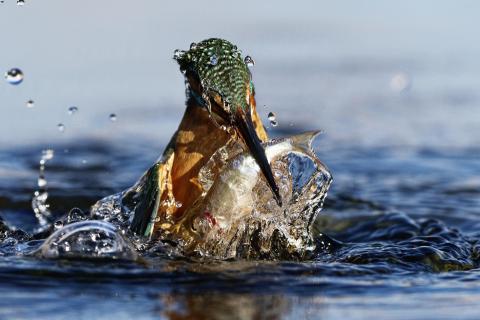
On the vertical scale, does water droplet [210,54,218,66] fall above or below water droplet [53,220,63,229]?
above

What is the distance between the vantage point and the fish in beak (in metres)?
5.02

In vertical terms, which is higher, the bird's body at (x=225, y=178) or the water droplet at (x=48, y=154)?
the water droplet at (x=48, y=154)

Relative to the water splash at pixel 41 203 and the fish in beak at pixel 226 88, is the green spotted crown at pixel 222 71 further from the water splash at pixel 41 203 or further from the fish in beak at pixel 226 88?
the water splash at pixel 41 203

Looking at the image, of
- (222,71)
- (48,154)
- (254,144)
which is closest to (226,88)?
(222,71)

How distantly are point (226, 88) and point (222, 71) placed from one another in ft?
0.38

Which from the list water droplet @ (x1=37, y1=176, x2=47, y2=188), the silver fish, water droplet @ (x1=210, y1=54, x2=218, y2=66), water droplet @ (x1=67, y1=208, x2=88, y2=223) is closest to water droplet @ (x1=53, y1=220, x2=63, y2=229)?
water droplet @ (x1=67, y1=208, x2=88, y2=223)

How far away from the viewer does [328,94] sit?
11.5 meters

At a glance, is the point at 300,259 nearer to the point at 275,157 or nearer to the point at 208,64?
the point at 275,157

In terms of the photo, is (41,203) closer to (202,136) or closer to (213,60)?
(202,136)

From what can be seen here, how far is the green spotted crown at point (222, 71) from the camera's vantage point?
16.9 ft

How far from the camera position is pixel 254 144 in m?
4.98

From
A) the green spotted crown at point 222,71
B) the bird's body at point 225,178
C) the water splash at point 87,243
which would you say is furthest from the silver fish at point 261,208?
the water splash at point 87,243

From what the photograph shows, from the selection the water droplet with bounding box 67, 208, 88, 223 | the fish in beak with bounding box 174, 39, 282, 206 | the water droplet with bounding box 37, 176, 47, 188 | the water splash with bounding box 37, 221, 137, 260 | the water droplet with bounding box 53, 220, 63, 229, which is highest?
the fish in beak with bounding box 174, 39, 282, 206

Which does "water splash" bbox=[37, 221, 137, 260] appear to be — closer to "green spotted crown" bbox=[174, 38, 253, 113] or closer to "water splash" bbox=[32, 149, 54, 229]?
"green spotted crown" bbox=[174, 38, 253, 113]
